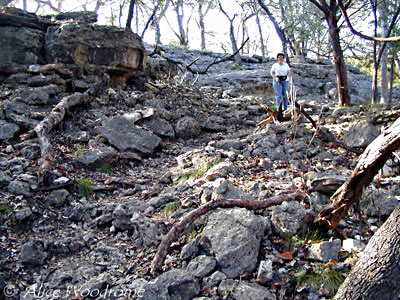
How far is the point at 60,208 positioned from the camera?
4.07m

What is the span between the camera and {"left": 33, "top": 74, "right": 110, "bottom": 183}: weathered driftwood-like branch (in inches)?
180

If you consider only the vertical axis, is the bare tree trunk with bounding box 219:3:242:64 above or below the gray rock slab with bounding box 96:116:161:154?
above

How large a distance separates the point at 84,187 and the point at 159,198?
107 centimetres

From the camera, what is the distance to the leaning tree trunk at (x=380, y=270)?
6.63 ft

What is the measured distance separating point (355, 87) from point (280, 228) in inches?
443

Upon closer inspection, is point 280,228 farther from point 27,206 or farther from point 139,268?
point 27,206

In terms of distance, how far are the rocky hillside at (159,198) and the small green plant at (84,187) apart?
18 millimetres

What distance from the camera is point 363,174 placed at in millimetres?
2656

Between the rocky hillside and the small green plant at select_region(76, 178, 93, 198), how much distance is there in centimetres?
2

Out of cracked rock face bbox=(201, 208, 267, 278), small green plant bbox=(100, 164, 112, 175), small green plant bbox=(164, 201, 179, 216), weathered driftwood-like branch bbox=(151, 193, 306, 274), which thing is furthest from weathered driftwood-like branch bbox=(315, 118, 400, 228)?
small green plant bbox=(100, 164, 112, 175)

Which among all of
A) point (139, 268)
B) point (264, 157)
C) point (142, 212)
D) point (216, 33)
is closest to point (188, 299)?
point (139, 268)

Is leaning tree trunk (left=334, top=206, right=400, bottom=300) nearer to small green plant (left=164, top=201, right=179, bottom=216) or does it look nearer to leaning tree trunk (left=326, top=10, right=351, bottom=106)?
small green plant (left=164, top=201, right=179, bottom=216)

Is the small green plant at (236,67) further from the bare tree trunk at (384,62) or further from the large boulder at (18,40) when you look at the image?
the large boulder at (18,40)

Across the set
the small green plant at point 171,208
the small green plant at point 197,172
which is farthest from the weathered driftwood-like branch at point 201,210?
the small green plant at point 197,172
